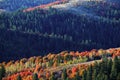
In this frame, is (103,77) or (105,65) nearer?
(103,77)

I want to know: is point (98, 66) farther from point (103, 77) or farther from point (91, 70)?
point (103, 77)

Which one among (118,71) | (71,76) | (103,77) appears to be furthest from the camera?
(71,76)

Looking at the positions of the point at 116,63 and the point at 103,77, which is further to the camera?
the point at 116,63

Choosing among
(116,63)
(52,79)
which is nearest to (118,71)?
(116,63)

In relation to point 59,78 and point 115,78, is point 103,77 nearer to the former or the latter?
point 115,78

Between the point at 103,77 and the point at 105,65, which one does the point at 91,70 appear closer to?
the point at 105,65

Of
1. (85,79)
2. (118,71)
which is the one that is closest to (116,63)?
(118,71)

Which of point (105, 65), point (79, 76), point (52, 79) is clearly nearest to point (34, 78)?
point (52, 79)

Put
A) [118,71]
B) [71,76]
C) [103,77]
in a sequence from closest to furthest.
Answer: [103,77], [118,71], [71,76]
